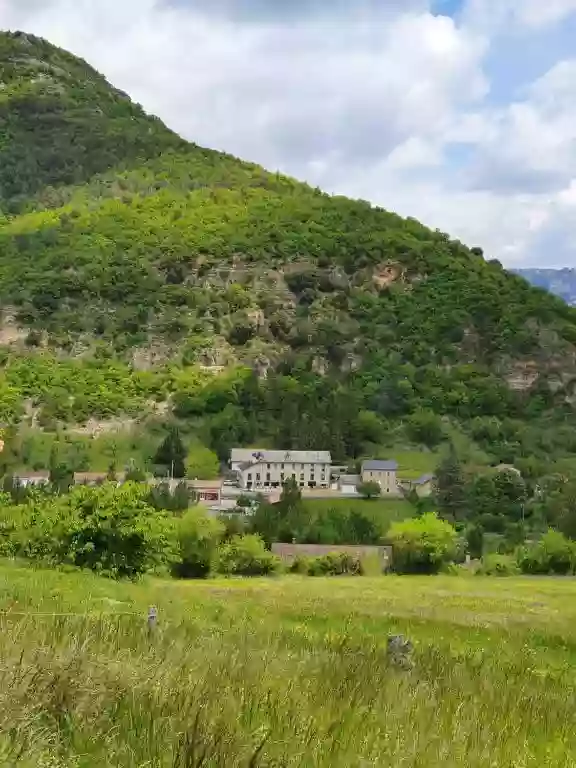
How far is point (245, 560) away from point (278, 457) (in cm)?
4766

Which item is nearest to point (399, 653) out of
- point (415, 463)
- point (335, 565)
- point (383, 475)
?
point (335, 565)

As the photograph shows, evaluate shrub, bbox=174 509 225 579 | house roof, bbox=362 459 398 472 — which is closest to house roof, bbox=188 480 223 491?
house roof, bbox=362 459 398 472

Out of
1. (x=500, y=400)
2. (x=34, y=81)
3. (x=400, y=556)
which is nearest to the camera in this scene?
(x=400, y=556)

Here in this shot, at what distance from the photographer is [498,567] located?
56562 mm

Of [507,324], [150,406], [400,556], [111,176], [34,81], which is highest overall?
[34,81]

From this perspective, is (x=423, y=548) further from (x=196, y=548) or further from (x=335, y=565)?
(x=196, y=548)

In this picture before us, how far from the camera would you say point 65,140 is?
164m

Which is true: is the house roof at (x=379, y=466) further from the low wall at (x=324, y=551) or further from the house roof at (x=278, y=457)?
the low wall at (x=324, y=551)

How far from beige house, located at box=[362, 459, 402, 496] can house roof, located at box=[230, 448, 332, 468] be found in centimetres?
852

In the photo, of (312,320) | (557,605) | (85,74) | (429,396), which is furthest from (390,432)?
(85,74)

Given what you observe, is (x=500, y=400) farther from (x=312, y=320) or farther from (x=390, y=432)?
(x=312, y=320)

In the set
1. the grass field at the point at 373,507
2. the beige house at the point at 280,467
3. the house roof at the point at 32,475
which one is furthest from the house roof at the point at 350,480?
the house roof at the point at 32,475

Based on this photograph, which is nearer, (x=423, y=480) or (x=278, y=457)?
(x=423, y=480)

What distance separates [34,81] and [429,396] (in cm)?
12106
